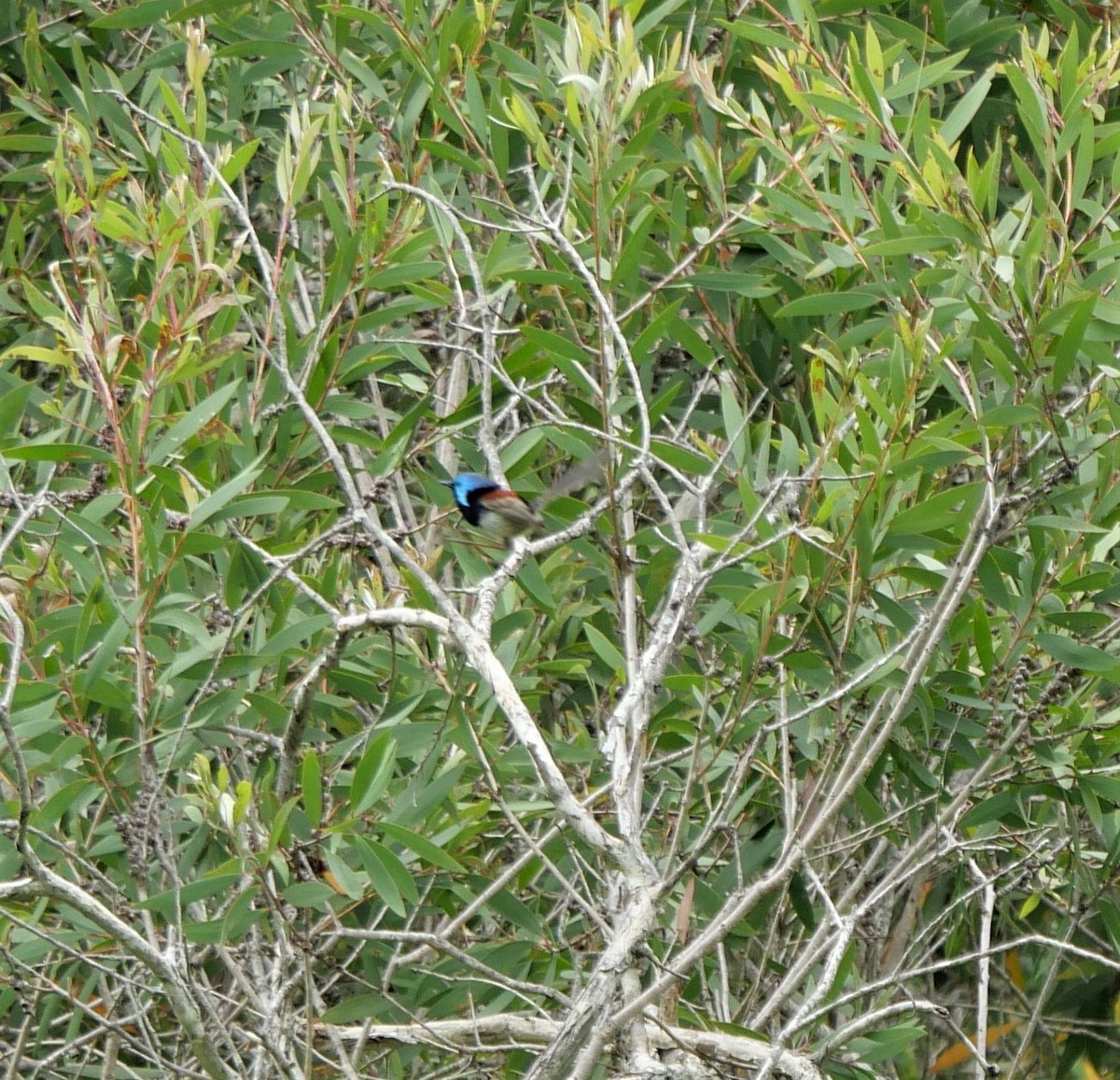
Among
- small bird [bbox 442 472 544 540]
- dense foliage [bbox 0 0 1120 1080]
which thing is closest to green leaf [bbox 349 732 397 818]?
dense foliage [bbox 0 0 1120 1080]

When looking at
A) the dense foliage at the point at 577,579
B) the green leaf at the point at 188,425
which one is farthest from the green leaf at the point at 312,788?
the green leaf at the point at 188,425

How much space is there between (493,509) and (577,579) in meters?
0.60

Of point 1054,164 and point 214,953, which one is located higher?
point 1054,164

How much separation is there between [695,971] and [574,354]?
1.47 meters

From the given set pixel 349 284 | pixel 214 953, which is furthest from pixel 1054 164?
pixel 214 953

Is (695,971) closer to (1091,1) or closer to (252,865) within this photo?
(252,865)

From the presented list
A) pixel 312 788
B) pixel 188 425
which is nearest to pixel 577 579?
pixel 188 425

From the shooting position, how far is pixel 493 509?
3.62 m

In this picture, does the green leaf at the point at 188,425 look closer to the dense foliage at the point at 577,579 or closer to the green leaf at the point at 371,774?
the dense foliage at the point at 577,579

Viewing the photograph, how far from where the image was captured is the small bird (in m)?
3.58

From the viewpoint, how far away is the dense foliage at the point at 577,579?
2.87 m

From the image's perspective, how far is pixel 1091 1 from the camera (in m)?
4.45

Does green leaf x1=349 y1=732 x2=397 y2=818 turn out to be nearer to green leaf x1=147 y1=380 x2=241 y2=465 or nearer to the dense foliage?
the dense foliage

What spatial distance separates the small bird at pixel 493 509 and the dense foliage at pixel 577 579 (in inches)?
2.8
